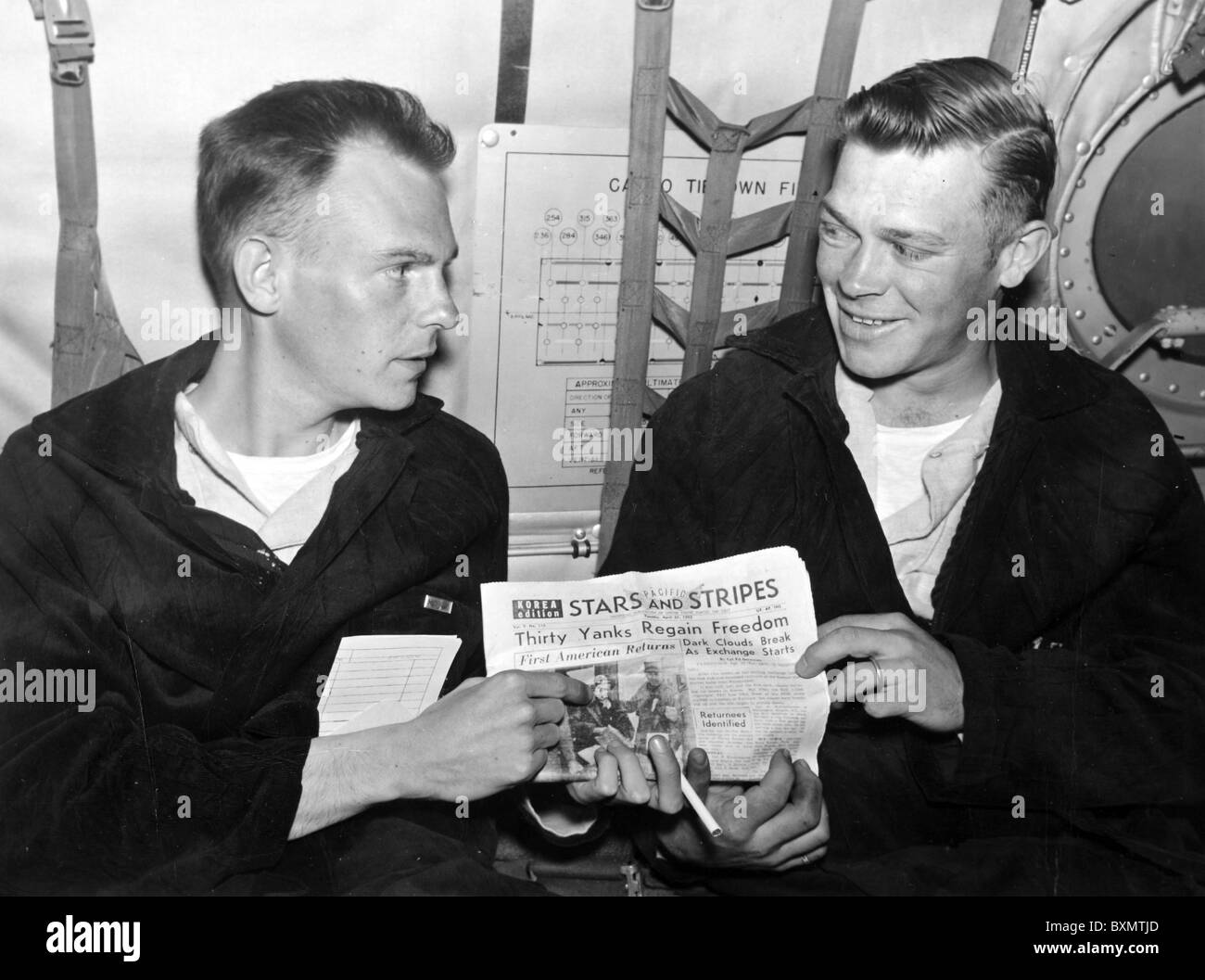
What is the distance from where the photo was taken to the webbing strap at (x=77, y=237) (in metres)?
1.69

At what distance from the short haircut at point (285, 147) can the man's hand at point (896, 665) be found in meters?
0.97

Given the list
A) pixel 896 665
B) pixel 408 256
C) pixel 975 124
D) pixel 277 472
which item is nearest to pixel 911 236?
pixel 975 124

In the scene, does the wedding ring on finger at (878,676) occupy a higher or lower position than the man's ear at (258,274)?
lower

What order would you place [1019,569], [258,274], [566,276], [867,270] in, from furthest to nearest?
[566,276]
[1019,569]
[867,270]
[258,274]

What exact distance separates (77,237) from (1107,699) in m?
1.83

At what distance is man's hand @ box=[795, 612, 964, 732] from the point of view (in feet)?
5.82

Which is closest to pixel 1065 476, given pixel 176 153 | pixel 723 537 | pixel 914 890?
pixel 723 537

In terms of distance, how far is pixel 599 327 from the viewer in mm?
2137

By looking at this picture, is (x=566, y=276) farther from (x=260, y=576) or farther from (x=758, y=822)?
(x=758, y=822)

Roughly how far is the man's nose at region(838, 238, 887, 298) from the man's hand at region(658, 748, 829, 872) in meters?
0.75

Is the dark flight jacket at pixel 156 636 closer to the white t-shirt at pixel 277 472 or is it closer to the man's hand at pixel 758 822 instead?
the white t-shirt at pixel 277 472

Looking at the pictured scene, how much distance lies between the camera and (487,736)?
1.67 metres

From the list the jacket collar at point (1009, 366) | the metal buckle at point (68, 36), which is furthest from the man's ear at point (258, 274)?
the jacket collar at point (1009, 366)

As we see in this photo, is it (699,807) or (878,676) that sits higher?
(878,676)
